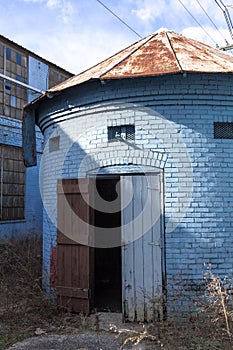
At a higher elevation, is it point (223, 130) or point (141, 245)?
point (223, 130)

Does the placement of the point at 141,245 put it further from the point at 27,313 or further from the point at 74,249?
the point at 27,313

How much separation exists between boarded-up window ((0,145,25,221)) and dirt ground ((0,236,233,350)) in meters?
6.41

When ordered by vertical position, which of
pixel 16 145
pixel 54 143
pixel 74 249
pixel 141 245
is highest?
pixel 16 145

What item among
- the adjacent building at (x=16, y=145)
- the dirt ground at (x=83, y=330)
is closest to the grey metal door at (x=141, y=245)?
the dirt ground at (x=83, y=330)

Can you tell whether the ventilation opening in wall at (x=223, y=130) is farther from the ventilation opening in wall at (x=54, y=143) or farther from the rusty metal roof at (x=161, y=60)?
the ventilation opening in wall at (x=54, y=143)

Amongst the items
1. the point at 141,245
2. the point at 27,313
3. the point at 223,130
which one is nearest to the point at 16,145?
the point at 27,313

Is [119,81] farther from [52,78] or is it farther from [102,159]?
[52,78]

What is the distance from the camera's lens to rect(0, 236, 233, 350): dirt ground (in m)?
4.98

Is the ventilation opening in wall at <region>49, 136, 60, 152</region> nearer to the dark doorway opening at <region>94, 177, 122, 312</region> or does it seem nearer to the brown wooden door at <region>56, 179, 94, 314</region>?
the brown wooden door at <region>56, 179, 94, 314</region>

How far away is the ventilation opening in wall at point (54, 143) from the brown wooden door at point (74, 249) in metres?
0.98

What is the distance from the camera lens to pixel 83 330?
224 inches

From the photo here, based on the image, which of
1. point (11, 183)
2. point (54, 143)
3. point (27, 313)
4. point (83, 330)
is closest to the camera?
point (83, 330)

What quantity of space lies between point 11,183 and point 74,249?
798cm

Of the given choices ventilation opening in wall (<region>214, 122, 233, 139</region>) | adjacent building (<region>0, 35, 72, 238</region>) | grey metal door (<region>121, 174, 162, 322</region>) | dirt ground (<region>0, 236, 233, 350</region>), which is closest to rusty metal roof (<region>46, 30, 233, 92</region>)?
ventilation opening in wall (<region>214, 122, 233, 139</region>)
